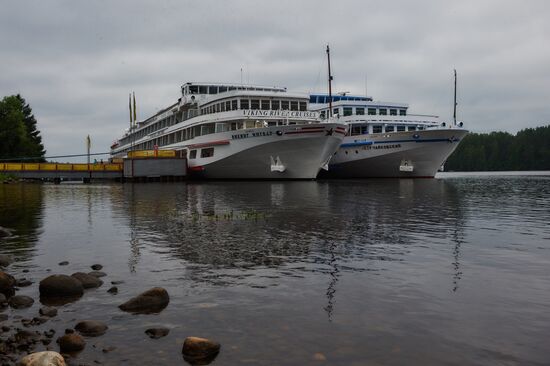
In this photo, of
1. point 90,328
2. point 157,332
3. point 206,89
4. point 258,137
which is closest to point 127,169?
point 206,89

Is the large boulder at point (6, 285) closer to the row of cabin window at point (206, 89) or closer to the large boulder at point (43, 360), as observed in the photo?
the large boulder at point (43, 360)

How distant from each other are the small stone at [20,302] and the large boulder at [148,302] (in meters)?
1.52

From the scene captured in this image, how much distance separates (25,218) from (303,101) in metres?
35.8

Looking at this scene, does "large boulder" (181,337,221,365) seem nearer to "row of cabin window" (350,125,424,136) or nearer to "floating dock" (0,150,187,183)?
"floating dock" (0,150,187,183)

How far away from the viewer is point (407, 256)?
1141 centimetres

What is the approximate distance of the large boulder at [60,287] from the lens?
8.35 metres

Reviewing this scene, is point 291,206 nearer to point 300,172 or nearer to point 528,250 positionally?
point 528,250

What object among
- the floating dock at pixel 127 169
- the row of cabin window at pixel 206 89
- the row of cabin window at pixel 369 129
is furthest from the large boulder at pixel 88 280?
the row of cabin window at pixel 206 89

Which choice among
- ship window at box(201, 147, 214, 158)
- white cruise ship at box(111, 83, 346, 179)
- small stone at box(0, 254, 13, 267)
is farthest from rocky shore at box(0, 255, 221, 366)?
ship window at box(201, 147, 214, 158)

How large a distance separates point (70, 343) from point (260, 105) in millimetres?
44921

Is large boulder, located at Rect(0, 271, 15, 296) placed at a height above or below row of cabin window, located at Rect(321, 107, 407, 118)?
below

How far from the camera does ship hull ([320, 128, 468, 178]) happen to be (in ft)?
179

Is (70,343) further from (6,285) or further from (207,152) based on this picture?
(207,152)

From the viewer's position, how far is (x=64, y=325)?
6879mm
